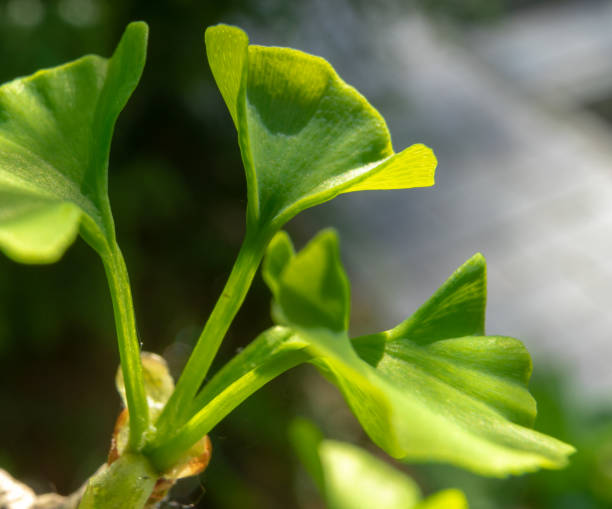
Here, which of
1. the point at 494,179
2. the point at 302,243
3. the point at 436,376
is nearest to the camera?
the point at 436,376

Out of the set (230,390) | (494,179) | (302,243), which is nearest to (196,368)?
(230,390)

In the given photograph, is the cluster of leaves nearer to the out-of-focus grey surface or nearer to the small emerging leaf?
the small emerging leaf

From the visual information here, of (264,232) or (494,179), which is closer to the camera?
(264,232)

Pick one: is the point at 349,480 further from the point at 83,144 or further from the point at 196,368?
the point at 83,144

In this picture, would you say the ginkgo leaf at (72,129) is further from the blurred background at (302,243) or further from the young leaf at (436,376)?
the blurred background at (302,243)

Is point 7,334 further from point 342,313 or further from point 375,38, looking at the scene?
point 342,313

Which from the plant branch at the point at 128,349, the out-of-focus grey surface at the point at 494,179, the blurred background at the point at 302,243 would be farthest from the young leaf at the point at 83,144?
the out-of-focus grey surface at the point at 494,179
